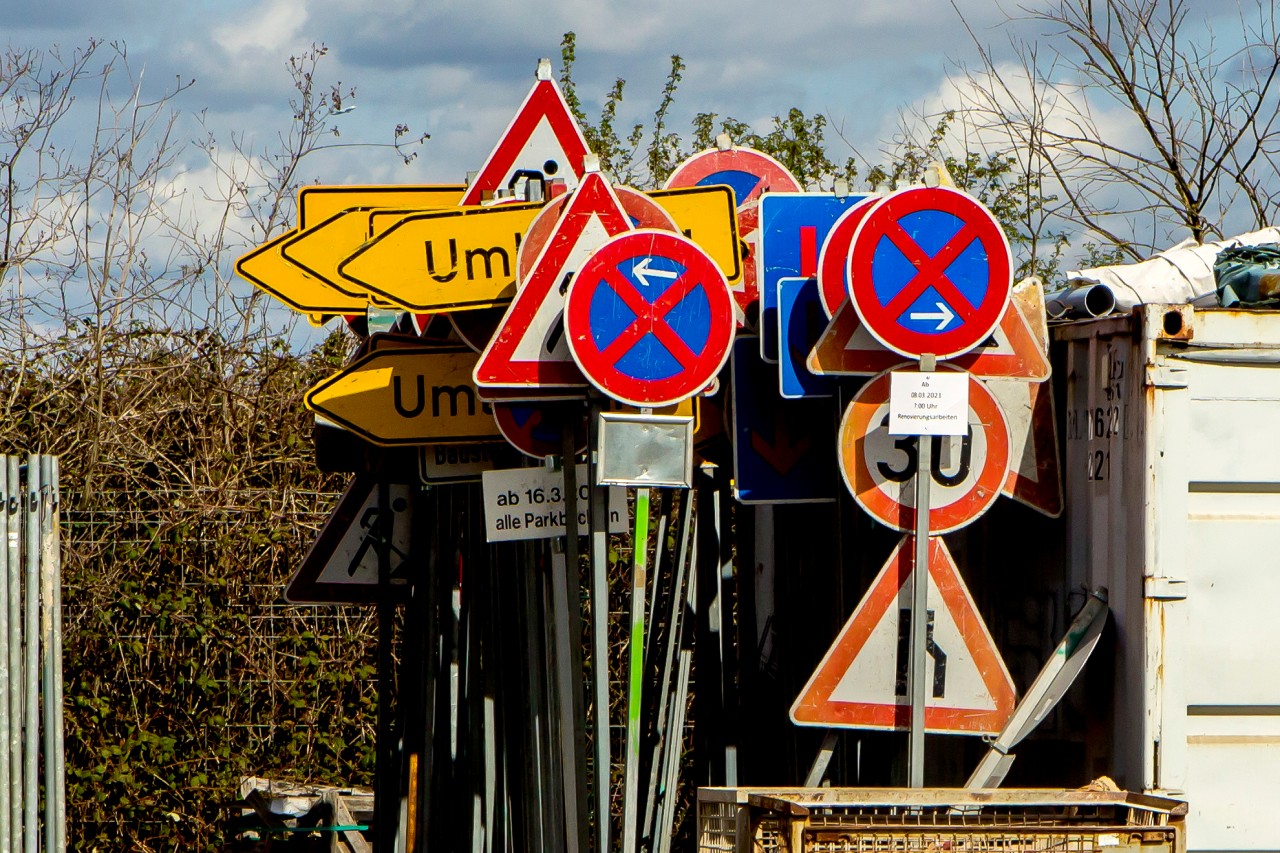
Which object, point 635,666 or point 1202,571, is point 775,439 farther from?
point 1202,571

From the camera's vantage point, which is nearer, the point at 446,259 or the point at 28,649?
the point at 28,649

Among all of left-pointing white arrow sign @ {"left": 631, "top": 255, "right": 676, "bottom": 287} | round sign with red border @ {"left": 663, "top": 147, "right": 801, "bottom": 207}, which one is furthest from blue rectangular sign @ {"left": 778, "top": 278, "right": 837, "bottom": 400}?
round sign with red border @ {"left": 663, "top": 147, "right": 801, "bottom": 207}

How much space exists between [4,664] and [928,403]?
3150mm

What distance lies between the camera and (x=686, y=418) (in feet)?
16.2

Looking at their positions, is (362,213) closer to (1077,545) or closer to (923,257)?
(923,257)

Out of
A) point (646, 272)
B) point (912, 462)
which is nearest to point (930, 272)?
point (912, 462)

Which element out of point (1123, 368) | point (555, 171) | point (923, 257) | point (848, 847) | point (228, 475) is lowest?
point (848, 847)

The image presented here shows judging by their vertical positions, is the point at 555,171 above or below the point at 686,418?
above

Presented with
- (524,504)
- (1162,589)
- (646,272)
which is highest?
(646,272)

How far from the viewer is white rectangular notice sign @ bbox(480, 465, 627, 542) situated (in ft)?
17.7

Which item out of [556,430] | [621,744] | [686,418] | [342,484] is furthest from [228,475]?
[686,418]

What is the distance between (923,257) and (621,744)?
5.18 metres

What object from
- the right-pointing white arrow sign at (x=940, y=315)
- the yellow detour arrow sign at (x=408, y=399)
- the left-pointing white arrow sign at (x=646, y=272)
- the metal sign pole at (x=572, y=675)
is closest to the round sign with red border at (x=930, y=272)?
the right-pointing white arrow sign at (x=940, y=315)

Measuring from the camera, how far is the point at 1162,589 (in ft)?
16.5
